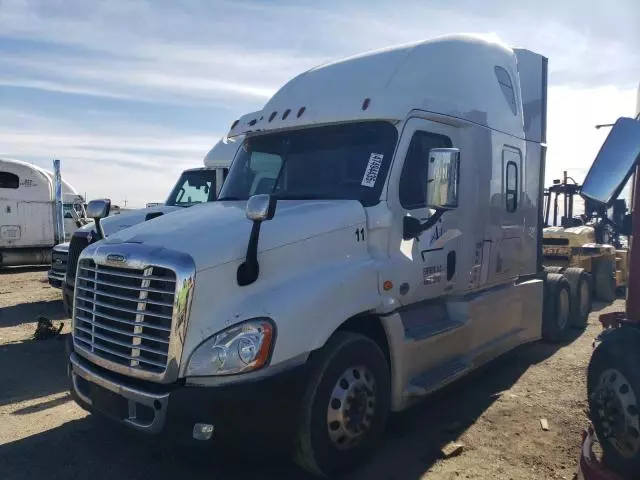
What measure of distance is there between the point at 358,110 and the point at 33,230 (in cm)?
1546

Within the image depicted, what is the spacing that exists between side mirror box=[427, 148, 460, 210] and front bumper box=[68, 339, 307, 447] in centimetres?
171

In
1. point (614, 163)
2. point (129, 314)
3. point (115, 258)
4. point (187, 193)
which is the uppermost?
point (614, 163)

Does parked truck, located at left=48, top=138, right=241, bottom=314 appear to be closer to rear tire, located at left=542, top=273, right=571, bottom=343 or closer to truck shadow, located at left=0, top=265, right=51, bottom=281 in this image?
rear tire, located at left=542, top=273, right=571, bottom=343

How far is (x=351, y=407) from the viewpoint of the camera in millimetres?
4004

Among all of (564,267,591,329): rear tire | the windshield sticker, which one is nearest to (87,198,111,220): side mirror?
the windshield sticker

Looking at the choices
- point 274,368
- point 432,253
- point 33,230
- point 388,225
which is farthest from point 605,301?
point 33,230

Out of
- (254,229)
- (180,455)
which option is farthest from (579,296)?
(254,229)

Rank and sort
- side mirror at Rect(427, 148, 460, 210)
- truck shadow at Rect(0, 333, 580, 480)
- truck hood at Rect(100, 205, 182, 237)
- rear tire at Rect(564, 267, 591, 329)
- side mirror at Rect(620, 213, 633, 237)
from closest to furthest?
side mirror at Rect(620, 213, 633, 237) → truck shadow at Rect(0, 333, 580, 480) → side mirror at Rect(427, 148, 460, 210) → rear tire at Rect(564, 267, 591, 329) → truck hood at Rect(100, 205, 182, 237)

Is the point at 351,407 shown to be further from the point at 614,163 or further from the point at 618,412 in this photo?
the point at 614,163

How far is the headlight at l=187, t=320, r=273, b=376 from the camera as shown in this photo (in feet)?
11.1

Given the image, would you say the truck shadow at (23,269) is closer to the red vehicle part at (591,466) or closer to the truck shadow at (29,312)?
the truck shadow at (29,312)

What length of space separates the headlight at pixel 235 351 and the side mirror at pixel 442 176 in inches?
68.5

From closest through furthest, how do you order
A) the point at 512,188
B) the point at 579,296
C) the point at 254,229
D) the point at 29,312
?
the point at 254,229 → the point at 512,188 → the point at 579,296 → the point at 29,312

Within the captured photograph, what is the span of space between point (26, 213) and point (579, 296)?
614 inches
